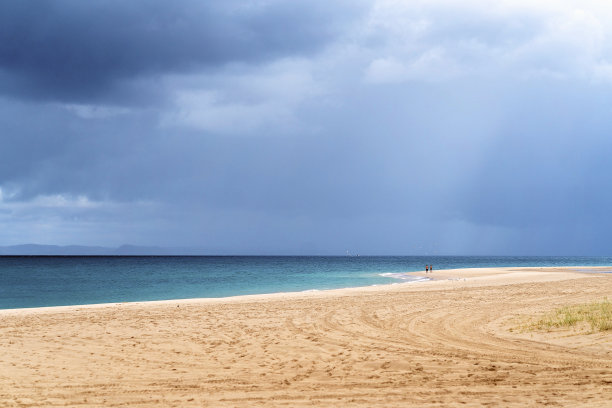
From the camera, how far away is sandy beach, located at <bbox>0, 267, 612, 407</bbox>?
9469 mm

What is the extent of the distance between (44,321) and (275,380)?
1518 cm

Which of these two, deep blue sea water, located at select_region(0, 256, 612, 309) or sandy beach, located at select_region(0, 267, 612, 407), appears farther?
deep blue sea water, located at select_region(0, 256, 612, 309)

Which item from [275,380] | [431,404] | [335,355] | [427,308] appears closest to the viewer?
[431,404]

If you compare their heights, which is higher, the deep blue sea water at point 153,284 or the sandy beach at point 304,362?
the sandy beach at point 304,362

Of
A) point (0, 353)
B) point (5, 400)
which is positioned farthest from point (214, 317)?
point (5, 400)

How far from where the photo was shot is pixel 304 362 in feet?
40.5

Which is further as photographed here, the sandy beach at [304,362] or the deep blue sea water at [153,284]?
the deep blue sea water at [153,284]

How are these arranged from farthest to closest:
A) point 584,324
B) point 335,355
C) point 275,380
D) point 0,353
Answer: point 584,324, point 0,353, point 335,355, point 275,380

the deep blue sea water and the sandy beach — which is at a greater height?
the sandy beach

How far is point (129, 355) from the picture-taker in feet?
44.9

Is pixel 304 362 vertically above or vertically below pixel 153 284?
above

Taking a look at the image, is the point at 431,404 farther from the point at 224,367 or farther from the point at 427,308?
the point at 427,308

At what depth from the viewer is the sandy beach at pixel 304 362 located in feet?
31.1

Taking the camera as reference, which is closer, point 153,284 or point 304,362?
point 304,362
